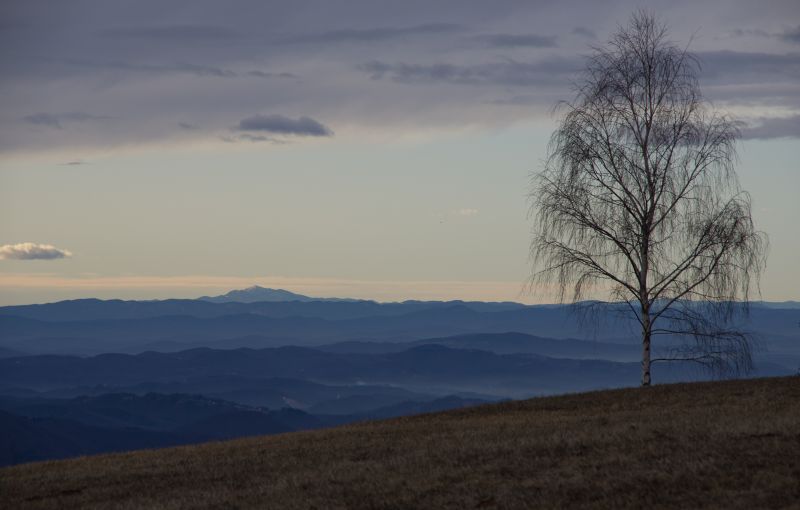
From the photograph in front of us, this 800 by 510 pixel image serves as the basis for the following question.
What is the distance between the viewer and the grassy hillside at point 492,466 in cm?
1945

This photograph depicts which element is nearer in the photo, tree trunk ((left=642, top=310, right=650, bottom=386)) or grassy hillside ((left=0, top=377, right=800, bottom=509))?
grassy hillside ((left=0, top=377, right=800, bottom=509))

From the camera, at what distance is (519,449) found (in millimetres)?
24516

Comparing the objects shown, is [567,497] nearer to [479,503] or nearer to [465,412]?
[479,503]

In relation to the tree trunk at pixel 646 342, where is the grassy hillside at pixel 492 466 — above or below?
below

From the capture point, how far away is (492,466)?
22750 mm

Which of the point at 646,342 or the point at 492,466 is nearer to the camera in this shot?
the point at 492,466

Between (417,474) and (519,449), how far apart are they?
310 centimetres

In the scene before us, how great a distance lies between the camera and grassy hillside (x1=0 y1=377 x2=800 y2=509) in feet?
63.8

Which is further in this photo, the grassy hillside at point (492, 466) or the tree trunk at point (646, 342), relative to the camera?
the tree trunk at point (646, 342)

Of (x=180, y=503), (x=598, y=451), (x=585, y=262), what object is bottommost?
(x=180, y=503)

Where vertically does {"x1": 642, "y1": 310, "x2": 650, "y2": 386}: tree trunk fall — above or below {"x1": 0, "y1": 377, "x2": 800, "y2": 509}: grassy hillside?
above

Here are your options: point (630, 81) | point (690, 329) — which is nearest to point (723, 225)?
point (690, 329)

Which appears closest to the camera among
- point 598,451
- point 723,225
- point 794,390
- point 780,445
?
point 780,445

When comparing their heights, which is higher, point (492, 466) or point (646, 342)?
point (646, 342)
